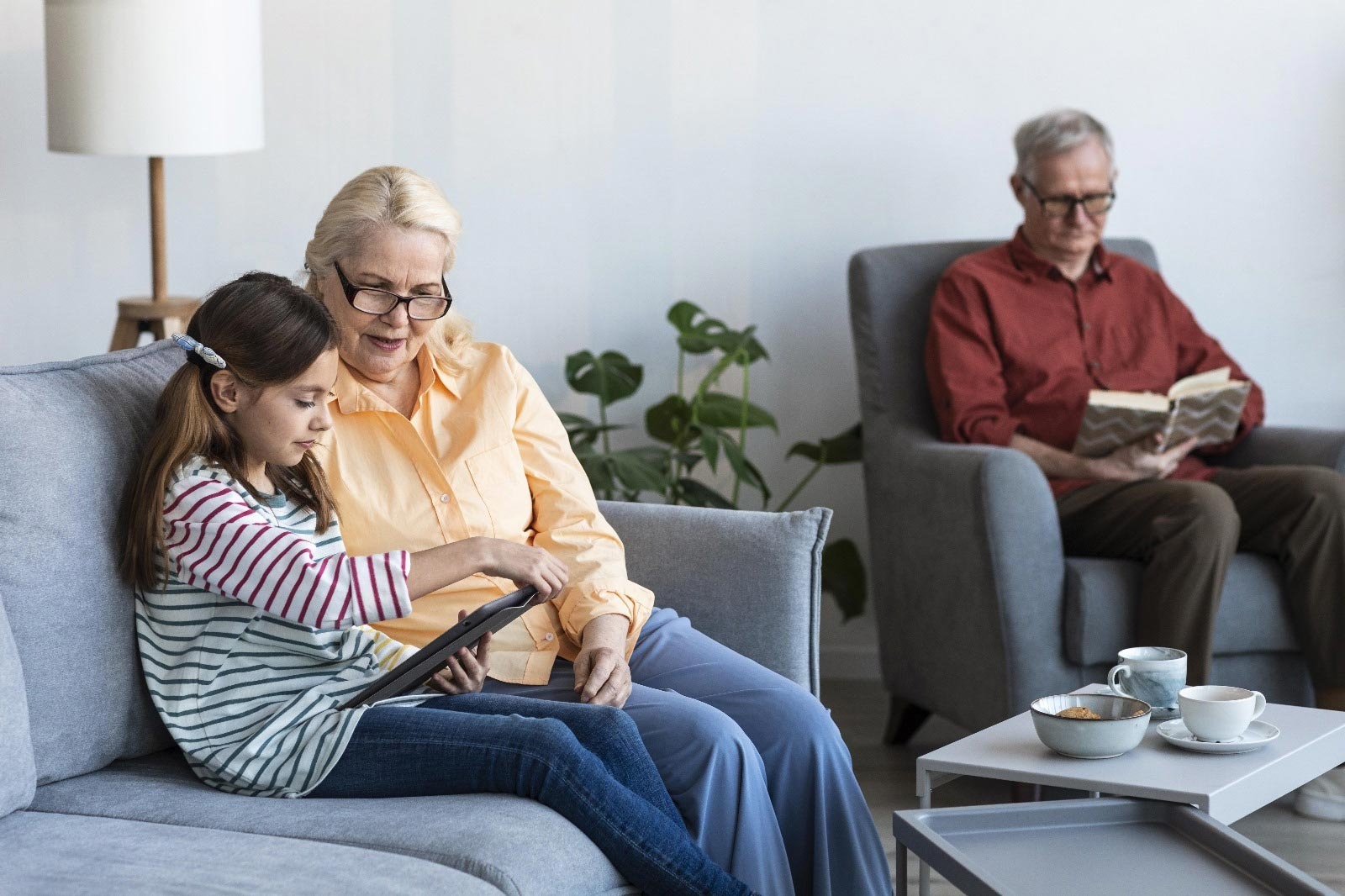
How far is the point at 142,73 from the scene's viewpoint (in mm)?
2676

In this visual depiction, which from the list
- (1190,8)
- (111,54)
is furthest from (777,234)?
(111,54)

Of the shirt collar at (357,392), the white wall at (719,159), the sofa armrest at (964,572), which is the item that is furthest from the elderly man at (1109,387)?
the shirt collar at (357,392)

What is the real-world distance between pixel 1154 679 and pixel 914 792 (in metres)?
1.07

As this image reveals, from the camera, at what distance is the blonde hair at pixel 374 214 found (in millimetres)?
1889

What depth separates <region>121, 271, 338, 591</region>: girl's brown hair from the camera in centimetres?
162

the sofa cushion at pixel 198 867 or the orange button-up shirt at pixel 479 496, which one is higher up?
the orange button-up shirt at pixel 479 496

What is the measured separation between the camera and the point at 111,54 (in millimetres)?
2664

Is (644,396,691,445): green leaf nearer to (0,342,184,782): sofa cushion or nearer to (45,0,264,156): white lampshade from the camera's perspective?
(45,0,264,156): white lampshade

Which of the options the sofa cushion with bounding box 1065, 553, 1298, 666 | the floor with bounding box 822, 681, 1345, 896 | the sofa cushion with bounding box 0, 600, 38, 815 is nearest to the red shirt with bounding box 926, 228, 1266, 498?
the sofa cushion with bounding box 1065, 553, 1298, 666

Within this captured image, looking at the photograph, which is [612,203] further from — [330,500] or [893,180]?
[330,500]

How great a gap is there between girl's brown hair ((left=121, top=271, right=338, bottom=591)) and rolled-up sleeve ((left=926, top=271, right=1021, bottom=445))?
1476 millimetres

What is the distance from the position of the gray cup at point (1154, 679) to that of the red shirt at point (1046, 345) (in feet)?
3.57

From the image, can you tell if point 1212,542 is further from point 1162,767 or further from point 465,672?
point 465,672

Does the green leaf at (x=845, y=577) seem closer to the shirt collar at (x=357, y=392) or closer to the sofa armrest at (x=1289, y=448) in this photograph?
the sofa armrest at (x=1289, y=448)
